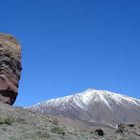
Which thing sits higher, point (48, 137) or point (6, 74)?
point (6, 74)

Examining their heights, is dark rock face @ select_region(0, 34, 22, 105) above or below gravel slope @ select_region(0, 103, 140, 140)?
above

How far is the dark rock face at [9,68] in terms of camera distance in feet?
113

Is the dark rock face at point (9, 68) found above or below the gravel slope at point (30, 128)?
above

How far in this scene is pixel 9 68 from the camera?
3559 cm

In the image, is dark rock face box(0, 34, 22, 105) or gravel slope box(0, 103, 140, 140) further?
dark rock face box(0, 34, 22, 105)

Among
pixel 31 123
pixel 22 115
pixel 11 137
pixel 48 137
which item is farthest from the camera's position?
pixel 22 115

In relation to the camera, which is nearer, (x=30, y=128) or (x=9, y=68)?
(x=30, y=128)

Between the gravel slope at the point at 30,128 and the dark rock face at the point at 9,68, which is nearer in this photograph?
the gravel slope at the point at 30,128

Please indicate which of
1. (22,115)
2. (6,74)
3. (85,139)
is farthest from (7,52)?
(85,139)

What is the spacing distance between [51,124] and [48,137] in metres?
5.28

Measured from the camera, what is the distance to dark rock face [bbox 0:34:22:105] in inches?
1353

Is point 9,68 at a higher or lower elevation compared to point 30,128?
higher

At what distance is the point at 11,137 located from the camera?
69.2 feet

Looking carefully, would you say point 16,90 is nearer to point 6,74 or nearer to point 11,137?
point 6,74
